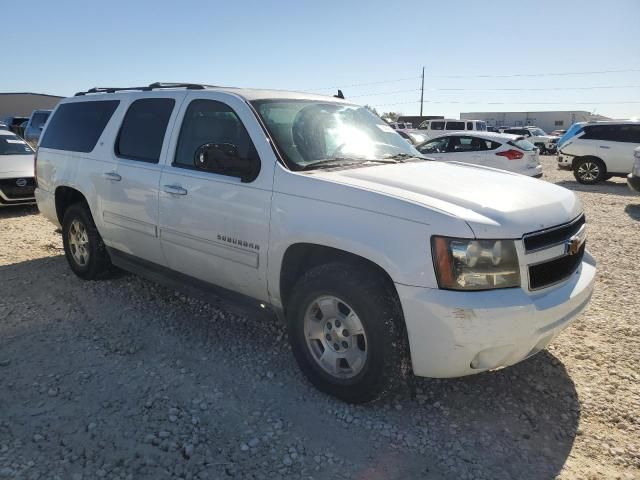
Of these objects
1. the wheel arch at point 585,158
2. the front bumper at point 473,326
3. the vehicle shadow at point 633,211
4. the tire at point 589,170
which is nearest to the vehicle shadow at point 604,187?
the tire at point 589,170

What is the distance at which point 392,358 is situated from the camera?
284cm

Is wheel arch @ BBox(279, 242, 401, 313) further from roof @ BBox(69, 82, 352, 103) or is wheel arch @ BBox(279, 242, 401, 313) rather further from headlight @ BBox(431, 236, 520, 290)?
roof @ BBox(69, 82, 352, 103)

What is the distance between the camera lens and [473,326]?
2.60 m

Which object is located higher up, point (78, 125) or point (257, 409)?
point (78, 125)

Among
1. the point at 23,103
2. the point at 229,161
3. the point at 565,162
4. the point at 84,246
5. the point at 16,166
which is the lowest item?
the point at 84,246

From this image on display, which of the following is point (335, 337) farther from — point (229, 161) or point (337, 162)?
point (229, 161)

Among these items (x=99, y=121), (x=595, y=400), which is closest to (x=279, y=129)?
(x=99, y=121)

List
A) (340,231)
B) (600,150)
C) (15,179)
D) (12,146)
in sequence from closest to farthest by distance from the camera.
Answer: (340,231)
(15,179)
(12,146)
(600,150)

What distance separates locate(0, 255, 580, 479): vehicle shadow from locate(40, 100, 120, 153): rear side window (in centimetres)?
166

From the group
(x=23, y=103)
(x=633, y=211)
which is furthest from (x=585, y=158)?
(x=23, y=103)

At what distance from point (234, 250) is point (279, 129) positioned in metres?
0.91

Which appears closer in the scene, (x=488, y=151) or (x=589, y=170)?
(x=488, y=151)

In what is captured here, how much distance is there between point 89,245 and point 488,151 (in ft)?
36.3

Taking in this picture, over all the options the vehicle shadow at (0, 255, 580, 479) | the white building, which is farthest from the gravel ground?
the white building
